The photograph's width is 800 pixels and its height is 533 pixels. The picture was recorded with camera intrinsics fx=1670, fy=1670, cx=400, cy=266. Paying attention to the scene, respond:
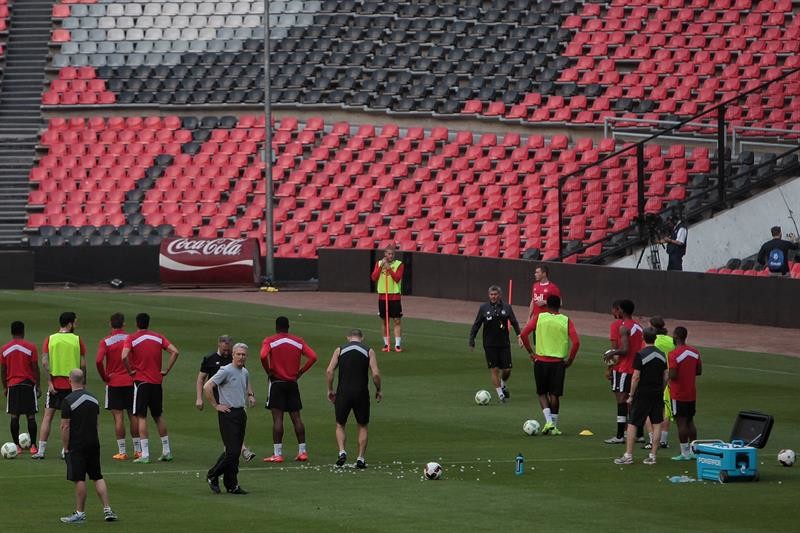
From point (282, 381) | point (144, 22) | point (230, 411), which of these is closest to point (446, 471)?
point (282, 381)

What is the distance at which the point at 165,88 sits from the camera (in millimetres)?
55219

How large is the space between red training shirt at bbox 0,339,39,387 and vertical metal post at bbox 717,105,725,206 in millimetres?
22912

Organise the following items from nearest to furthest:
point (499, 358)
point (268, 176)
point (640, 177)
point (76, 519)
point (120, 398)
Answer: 1. point (76, 519)
2. point (120, 398)
3. point (499, 358)
4. point (640, 177)
5. point (268, 176)

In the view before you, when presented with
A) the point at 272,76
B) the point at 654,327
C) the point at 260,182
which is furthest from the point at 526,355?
the point at 272,76

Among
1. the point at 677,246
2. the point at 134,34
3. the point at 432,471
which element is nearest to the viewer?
the point at 432,471

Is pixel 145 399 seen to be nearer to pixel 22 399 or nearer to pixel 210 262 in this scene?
pixel 22 399

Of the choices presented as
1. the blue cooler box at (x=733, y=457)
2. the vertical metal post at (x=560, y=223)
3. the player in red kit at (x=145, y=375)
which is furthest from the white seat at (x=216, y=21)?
the blue cooler box at (x=733, y=457)

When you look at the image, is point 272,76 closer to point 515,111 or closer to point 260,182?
point 260,182

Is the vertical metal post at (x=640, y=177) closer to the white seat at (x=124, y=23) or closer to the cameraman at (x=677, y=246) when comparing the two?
the cameraman at (x=677, y=246)

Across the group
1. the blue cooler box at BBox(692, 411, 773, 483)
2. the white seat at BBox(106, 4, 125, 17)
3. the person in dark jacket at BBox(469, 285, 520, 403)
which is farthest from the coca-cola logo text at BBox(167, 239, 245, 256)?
the blue cooler box at BBox(692, 411, 773, 483)

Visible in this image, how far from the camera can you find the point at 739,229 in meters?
40.9

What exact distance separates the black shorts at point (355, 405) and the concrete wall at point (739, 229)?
69.3 ft

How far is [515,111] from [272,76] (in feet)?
30.9

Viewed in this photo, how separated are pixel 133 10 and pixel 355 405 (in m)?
39.3
